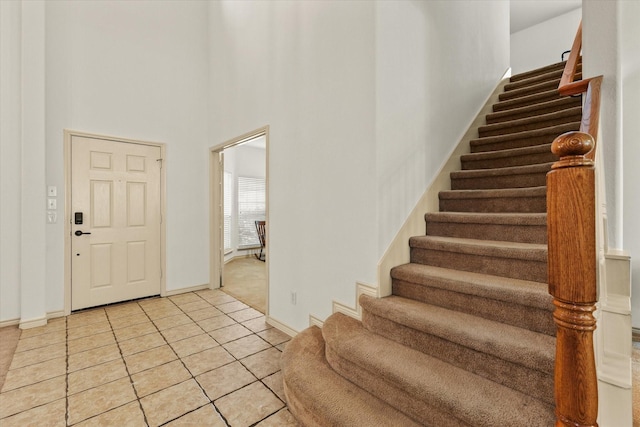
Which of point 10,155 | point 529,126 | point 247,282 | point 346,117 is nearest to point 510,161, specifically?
point 529,126

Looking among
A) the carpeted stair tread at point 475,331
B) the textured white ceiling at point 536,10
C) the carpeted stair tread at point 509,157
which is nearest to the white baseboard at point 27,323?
the carpeted stair tread at point 475,331

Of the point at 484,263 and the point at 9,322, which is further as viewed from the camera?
the point at 9,322

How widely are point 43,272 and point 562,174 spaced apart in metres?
4.36

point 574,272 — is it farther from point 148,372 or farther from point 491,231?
point 148,372

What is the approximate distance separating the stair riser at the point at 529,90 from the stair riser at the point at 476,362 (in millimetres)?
3579

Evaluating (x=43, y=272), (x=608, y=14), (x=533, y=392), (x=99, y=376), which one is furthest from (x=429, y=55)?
(x=43, y=272)

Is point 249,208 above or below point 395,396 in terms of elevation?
above

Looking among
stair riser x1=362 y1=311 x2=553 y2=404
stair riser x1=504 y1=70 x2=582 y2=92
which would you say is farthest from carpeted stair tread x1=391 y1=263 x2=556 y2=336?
stair riser x1=504 y1=70 x2=582 y2=92

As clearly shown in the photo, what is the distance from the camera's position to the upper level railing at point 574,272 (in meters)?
0.84

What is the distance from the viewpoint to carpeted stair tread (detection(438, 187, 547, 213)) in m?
2.26

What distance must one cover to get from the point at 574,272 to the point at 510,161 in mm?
2380

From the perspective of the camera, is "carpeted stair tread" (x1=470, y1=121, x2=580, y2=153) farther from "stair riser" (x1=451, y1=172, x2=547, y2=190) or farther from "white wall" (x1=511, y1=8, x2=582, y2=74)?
"white wall" (x1=511, y1=8, x2=582, y2=74)

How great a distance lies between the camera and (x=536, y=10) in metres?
5.45

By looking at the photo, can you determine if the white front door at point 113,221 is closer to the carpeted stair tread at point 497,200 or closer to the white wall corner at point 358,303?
the white wall corner at point 358,303
